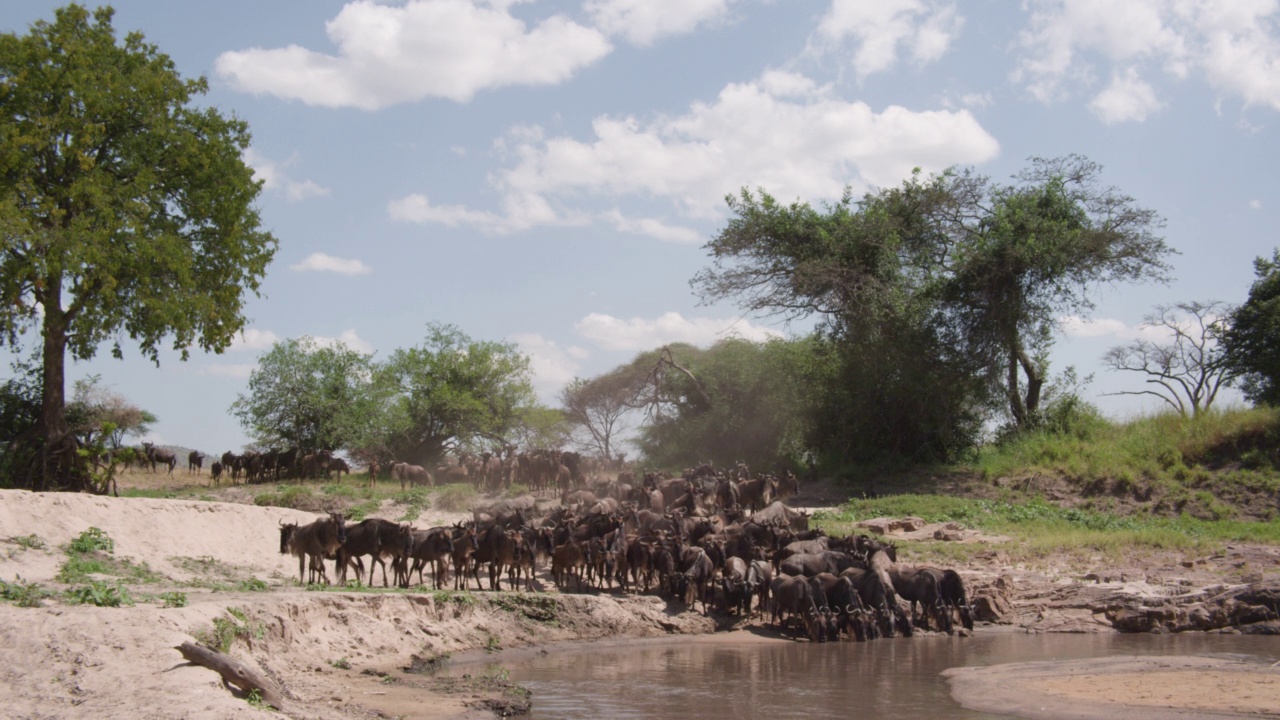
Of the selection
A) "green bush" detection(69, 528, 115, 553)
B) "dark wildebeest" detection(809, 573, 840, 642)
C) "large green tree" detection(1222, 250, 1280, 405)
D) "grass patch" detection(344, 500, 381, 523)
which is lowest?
"dark wildebeest" detection(809, 573, 840, 642)

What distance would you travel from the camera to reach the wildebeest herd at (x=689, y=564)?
1555 centimetres

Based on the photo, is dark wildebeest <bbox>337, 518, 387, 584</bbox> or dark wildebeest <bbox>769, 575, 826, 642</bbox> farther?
dark wildebeest <bbox>337, 518, 387, 584</bbox>

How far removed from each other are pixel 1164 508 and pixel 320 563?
19.8m

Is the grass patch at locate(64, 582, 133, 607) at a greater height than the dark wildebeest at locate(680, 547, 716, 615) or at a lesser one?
greater

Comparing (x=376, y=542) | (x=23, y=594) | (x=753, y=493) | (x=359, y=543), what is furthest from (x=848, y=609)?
(x=23, y=594)

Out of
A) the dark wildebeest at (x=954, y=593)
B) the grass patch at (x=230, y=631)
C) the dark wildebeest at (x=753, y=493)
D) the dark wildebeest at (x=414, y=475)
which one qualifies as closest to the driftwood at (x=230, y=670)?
the grass patch at (x=230, y=631)

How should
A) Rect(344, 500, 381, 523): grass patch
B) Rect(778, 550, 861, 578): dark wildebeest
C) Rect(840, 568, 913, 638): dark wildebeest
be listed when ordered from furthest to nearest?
Rect(344, 500, 381, 523): grass patch → Rect(778, 550, 861, 578): dark wildebeest → Rect(840, 568, 913, 638): dark wildebeest

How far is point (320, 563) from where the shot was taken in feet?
53.9

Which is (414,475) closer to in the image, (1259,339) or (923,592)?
(923,592)

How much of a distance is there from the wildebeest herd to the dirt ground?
0.68 meters

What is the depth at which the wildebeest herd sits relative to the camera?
15.5 m

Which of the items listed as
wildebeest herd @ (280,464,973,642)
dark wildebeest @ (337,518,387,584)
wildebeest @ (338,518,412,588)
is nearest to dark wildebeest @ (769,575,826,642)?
wildebeest herd @ (280,464,973,642)

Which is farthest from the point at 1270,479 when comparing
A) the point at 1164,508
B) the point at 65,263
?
the point at 65,263

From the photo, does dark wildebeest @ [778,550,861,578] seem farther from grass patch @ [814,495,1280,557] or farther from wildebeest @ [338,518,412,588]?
wildebeest @ [338,518,412,588]
